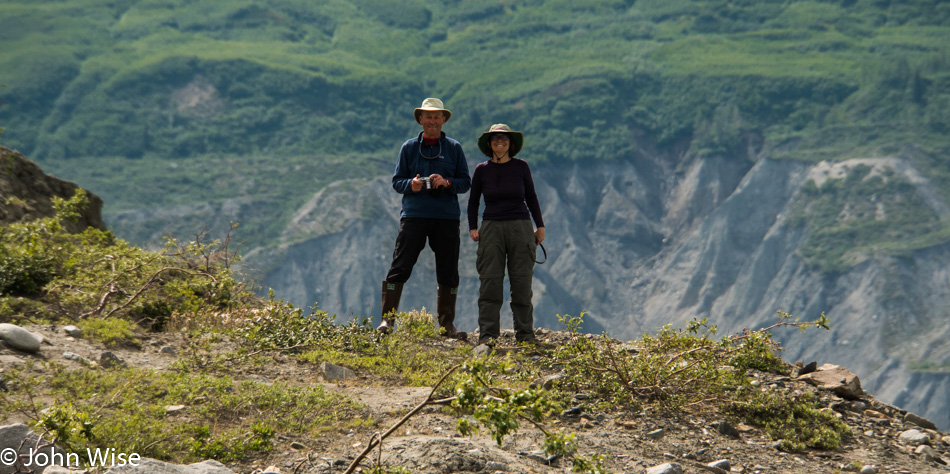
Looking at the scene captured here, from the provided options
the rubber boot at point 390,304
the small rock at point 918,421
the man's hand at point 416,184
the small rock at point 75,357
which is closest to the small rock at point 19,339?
the small rock at point 75,357

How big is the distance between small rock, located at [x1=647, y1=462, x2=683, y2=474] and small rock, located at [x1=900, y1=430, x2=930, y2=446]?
2272 mm

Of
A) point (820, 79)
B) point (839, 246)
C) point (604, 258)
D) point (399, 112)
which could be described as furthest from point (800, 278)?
point (399, 112)

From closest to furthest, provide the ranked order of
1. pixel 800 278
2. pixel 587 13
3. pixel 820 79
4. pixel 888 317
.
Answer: pixel 888 317 < pixel 800 278 < pixel 820 79 < pixel 587 13

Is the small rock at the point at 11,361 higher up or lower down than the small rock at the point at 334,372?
higher up

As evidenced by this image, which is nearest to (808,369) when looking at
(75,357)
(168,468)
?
(168,468)

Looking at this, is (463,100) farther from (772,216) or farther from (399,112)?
(772,216)

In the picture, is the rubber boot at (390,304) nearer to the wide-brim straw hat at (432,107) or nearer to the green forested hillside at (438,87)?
the wide-brim straw hat at (432,107)

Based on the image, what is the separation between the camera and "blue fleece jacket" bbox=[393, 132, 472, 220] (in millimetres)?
8578

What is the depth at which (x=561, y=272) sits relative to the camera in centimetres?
13038

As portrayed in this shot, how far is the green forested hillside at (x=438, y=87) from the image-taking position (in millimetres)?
136875

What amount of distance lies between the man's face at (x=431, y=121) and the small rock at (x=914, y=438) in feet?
15.4

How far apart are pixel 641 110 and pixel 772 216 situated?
3195 centimetres

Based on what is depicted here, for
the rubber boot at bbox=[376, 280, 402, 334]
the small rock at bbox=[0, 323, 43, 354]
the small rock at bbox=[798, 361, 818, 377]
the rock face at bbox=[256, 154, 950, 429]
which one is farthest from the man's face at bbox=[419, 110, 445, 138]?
the rock face at bbox=[256, 154, 950, 429]

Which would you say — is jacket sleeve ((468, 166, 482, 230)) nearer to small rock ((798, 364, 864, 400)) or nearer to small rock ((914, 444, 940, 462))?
small rock ((798, 364, 864, 400))
